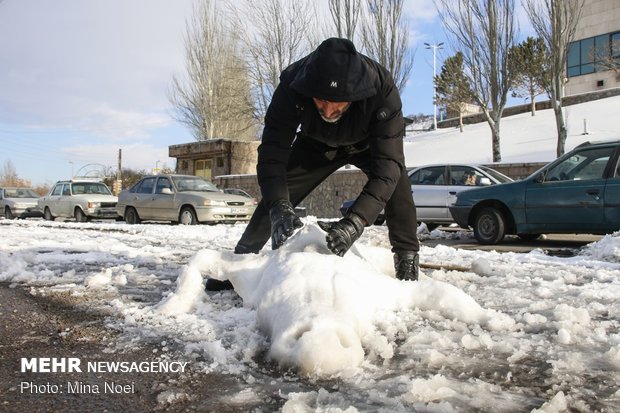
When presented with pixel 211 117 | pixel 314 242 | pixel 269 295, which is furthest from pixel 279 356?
pixel 211 117

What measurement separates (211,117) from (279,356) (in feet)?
98.4

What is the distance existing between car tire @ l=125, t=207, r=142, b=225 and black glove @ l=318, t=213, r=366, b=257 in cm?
1153

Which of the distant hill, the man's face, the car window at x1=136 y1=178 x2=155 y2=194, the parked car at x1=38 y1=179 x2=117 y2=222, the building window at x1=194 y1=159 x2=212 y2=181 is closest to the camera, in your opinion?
the man's face

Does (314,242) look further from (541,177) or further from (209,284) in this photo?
(541,177)

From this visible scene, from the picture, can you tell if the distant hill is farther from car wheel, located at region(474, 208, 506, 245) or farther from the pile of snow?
the pile of snow

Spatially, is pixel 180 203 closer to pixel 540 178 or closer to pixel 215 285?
pixel 540 178

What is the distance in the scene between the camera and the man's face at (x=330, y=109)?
98.1 inches

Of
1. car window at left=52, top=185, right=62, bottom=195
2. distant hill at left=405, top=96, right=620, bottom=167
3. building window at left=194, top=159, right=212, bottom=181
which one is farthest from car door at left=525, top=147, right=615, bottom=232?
building window at left=194, top=159, right=212, bottom=181

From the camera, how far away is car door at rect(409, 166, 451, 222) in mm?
9781

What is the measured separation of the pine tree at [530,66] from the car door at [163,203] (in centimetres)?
1309

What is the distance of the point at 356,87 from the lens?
236 cm

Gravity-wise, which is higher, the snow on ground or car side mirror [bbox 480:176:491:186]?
car side mirror [bbox 480:176:491:186]

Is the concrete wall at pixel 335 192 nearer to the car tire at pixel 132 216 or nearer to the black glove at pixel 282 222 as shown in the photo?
the car tire at pixel 132 216

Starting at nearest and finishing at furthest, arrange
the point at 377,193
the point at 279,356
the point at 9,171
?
1. the point at 279,356
2. the point at 377,193
3. the point at 9,171
